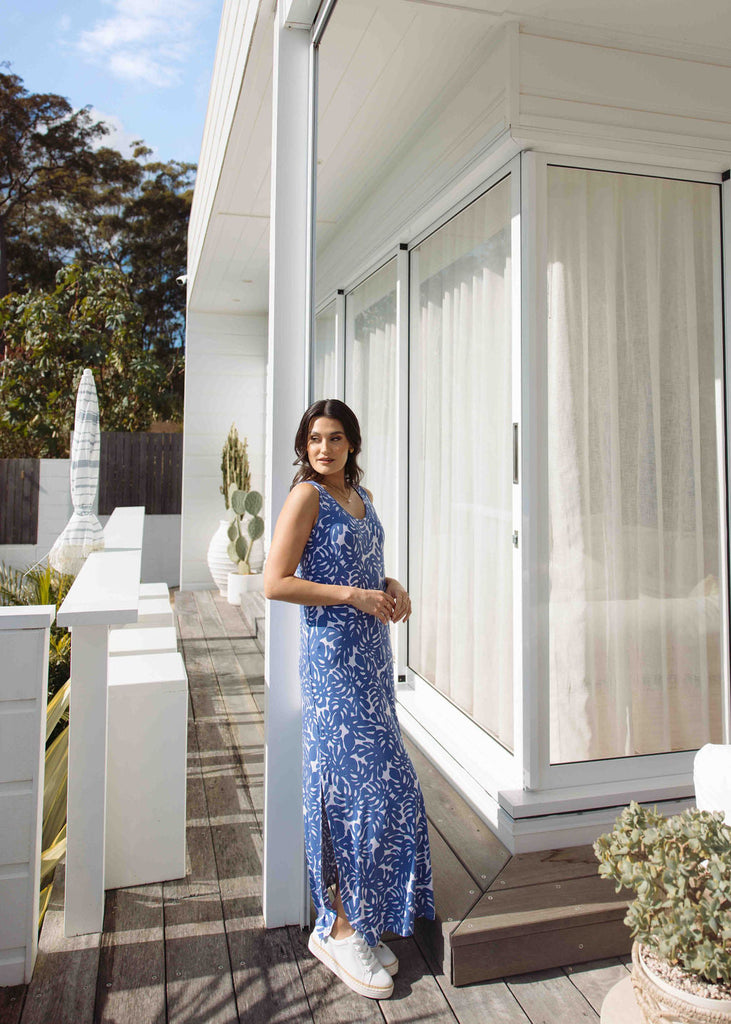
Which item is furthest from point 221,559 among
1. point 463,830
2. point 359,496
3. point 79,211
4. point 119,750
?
point 79,211

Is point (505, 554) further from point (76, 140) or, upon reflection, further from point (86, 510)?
point (76, 140)

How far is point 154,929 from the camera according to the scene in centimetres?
212

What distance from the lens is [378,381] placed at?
4156 millimetres

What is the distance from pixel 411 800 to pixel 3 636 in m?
1.09

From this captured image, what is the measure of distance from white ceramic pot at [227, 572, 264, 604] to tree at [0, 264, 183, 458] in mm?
7025

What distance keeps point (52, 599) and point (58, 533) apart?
457cm

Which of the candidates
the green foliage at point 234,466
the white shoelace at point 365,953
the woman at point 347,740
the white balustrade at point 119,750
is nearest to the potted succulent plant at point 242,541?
the green foliage at point 234,466

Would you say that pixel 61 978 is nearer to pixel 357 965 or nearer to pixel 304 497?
pixel 357 965

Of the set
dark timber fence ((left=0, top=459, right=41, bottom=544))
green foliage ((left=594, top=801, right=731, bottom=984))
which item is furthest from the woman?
dark timber fence ((left=0, top=459, right=41, bottom=544))

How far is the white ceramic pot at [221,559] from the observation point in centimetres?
712

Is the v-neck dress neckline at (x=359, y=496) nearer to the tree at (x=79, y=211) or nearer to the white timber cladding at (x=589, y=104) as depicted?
the white timber cladding at (x=589, y=104)

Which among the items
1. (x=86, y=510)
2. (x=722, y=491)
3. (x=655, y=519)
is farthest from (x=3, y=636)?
(x=86, y=510)

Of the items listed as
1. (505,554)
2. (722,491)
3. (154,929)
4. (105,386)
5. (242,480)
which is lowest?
(154,929)

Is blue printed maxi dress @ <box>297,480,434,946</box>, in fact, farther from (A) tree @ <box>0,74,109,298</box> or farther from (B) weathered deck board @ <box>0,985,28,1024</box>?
(A) tree @ <box>0,74,109,298</box>
